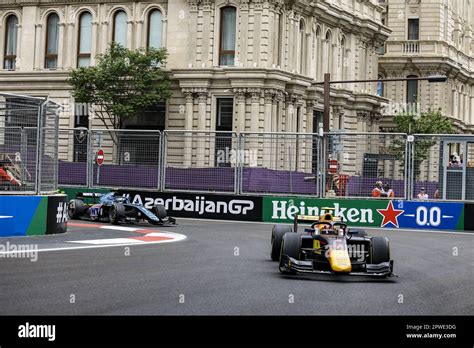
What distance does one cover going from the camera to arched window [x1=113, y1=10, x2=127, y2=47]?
50.5m

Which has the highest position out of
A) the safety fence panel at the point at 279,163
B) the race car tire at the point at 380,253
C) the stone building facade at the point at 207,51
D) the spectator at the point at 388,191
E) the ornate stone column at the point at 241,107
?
the stone building facade at the point at 207,51

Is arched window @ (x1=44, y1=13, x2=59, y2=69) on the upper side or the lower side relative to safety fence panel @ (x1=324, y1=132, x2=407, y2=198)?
upper

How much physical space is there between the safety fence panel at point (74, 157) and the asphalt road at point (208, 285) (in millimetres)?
10774

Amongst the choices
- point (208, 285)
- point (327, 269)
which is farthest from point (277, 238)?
point (208, 285)

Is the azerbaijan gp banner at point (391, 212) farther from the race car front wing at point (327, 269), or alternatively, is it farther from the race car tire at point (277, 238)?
the race car front wing at point (327, 269)

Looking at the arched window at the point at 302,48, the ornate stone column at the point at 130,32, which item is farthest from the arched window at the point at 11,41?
the arched window at the point at 302,48

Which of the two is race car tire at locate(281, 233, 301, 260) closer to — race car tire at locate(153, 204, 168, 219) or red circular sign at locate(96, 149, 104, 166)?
race car tire at locate(153, 204, 168, 219)

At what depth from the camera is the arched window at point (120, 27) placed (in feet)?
166

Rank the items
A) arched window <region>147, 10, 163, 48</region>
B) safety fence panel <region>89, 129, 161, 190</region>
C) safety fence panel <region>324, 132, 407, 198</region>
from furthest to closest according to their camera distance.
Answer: arched window <region>147, 10, 163, 48</region> < safety fence panel <region>89, 129, 161, 190</region> < safety fence panel <region>324, 132, 407, 198</region>

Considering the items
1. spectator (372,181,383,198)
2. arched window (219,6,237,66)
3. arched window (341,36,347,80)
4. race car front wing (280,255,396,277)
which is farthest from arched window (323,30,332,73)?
race car front wing (280,255,396,277)

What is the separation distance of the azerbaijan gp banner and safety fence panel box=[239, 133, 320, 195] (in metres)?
0.56
